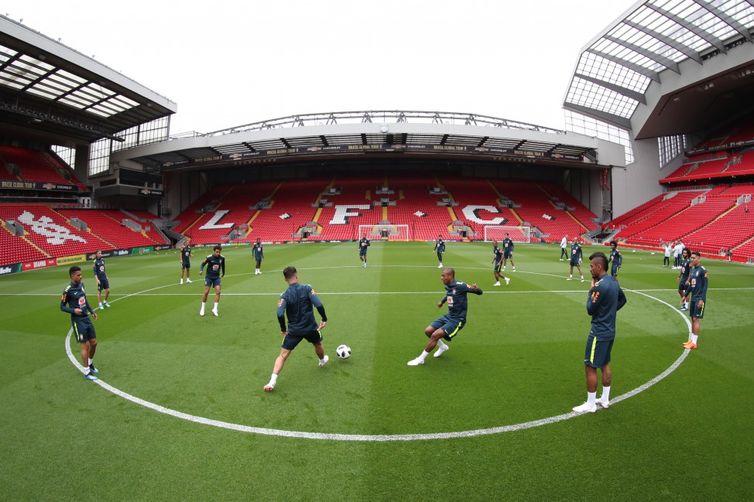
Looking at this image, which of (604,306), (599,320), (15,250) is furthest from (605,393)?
(15,250)

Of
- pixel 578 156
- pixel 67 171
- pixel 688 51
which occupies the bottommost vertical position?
pixel 67 171

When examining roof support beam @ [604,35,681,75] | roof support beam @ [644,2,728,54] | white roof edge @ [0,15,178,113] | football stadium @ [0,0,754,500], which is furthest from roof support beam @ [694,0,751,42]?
white roof edge @ [0,15,178,113]

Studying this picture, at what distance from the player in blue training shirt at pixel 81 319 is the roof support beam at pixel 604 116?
58226 mm

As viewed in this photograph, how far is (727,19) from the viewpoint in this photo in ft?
99.3

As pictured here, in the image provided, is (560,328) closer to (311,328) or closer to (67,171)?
(311,328)

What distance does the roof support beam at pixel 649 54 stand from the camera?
3603cm

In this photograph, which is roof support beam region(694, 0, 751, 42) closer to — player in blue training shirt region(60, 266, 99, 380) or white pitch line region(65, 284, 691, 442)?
white pitch line region(65, 284, 691, 442)

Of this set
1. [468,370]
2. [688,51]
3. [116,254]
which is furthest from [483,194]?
[468,370]

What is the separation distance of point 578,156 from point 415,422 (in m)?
52.9

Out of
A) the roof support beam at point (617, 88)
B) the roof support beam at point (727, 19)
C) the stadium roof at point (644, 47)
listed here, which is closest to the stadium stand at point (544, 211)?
the stadium roof at point (644, 47)

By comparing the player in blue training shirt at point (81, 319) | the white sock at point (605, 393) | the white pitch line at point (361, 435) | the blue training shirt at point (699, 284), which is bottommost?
the white pitch line at point (361, 435)

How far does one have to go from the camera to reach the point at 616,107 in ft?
159

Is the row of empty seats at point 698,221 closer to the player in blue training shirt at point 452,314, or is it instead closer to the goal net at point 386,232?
the goal net at point 386,232

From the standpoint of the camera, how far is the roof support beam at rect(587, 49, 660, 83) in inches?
1545
